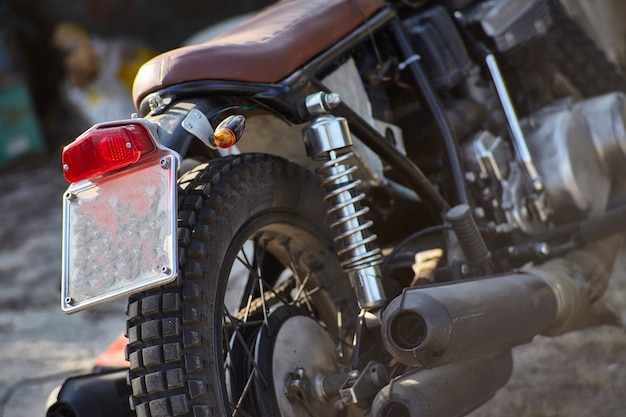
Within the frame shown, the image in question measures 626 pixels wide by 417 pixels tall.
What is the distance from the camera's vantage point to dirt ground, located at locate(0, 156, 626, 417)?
2.76m

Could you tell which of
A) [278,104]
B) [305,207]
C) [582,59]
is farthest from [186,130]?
[582,59]

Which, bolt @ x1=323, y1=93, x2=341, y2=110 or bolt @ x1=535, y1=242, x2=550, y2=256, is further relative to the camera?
bolt @ x1=535, y1=242, x2=550, y2=256

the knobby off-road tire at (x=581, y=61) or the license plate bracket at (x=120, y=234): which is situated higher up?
the knobby off-road tire at (x=581, y=61)

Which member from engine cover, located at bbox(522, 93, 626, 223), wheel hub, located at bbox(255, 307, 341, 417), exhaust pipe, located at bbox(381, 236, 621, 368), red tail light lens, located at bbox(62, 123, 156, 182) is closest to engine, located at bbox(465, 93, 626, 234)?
engine cover, located at bbox(522, 93, 626, 223)

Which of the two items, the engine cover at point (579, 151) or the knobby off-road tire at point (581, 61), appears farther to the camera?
the knobby off-road tire at point (581, 61)

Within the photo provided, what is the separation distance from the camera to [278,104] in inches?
82.6

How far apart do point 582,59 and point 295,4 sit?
5.25 feet

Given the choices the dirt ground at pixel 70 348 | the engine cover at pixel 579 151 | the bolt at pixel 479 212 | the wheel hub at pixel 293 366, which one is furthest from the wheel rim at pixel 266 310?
the engine cover at pixel 579 151

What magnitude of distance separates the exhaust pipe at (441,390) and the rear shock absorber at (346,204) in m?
0.25

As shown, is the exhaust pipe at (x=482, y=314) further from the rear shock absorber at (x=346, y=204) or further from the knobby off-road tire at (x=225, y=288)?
the knobby off-road tire at (x=225, y=288)

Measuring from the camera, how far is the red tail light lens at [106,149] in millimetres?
1720

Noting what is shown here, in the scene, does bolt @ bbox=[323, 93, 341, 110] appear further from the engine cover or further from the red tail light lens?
the engine cover

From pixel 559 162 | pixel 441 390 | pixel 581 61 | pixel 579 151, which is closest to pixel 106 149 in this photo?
pixel 441 390

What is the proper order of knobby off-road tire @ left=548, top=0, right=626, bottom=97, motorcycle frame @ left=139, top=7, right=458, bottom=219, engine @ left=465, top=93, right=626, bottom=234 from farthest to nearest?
knobby off-road tire @ left=548, top=0, right=626, bottom=97, engine @ left=465, top=93, right=626, bottom=234, motorcycle frame @ left=139, top=7, right=458, bottom=219
